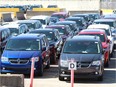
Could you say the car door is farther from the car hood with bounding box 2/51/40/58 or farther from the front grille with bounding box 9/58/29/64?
the front grille with bounding box 9/58/29/64

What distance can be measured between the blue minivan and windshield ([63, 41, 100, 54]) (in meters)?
1.19

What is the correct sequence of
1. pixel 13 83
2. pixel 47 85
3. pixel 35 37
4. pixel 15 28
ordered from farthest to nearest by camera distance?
1. pixel 15 28
2. pixel 35 37
3. pixel 47 85
4. pixel 13 83

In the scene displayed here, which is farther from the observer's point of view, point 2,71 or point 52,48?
point 52,48

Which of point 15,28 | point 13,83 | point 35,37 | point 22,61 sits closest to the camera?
point 13,83

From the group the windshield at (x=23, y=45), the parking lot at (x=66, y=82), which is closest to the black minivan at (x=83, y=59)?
the parking lot at (x=66, y=82)

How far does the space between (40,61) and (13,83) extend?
12.8ft

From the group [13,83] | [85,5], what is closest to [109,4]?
[85,5]

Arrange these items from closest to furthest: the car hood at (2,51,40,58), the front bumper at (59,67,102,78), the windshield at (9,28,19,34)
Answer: the front bumper at (59,67,102,78) < the car hood at (2,51,40,58) < the windshield at (9,28,19,34)

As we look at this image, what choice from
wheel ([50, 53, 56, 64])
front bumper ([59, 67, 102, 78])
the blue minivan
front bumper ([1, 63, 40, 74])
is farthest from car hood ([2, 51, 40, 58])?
wheel ([50, 53, 56, 64])

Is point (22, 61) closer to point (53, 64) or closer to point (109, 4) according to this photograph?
point (53, 64)

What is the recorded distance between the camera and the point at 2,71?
1867cm

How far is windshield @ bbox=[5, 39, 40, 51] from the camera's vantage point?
19453mm

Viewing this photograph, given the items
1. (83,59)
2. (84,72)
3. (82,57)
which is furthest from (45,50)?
(84,72)

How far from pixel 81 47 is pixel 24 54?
2172 millimetres
